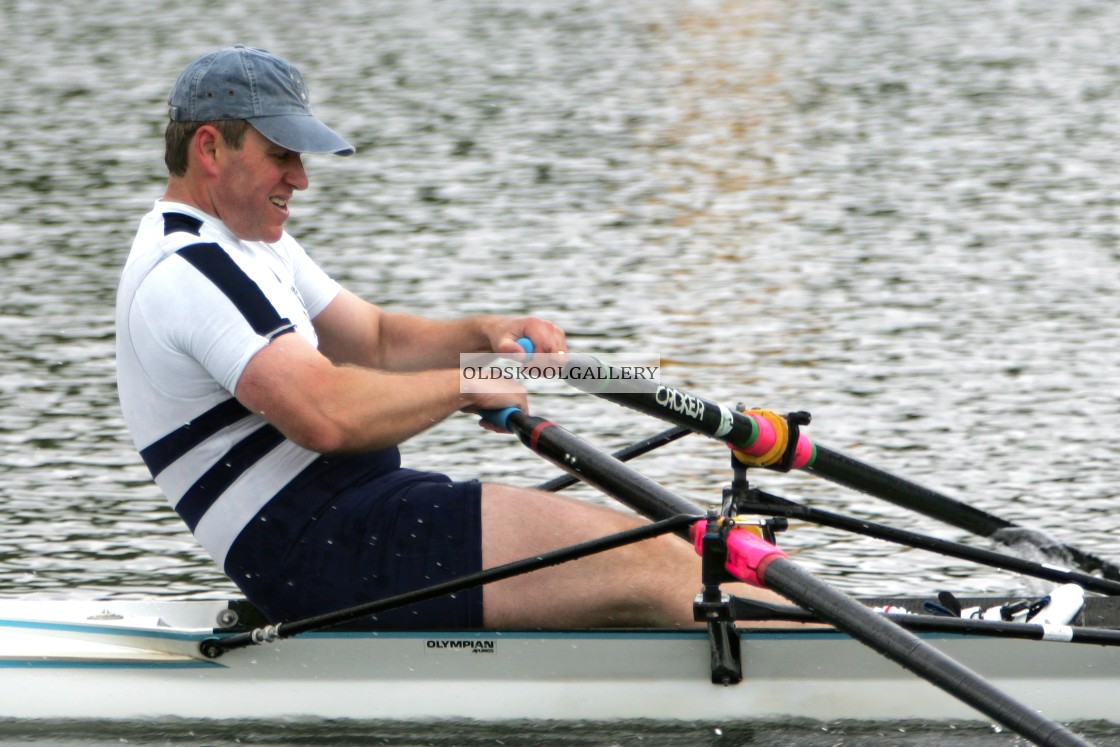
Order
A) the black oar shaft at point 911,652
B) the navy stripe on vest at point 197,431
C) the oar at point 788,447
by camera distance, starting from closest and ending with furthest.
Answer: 1. the black oar shaft at point 911,652
2. the navy stripe on vest at point 197,431
3. the oar at point 788,447

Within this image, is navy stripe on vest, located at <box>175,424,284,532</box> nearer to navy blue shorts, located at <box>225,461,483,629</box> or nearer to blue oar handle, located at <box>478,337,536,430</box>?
navy blue shorts, located at <box>225,461,483,629</box>

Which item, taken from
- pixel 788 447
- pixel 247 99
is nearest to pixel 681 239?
pixel 788 447

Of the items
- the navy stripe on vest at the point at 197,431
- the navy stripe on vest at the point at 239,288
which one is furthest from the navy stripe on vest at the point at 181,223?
the navy stripe on vest at the point at 197,431

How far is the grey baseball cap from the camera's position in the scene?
14.5 feet

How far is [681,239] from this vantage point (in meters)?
12.3

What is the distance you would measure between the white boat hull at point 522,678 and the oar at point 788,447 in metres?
0.62

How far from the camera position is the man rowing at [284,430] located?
13.9ft

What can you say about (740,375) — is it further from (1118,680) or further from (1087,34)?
(1087,34)

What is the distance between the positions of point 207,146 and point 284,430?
0.80m

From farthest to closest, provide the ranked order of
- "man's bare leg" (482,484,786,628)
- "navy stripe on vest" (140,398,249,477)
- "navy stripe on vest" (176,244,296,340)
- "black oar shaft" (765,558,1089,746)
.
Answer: "man's bare leg" (482,484,786,628) → "navy stripe on vest" (140,398,249,477) → "navy stripe on vest" (176,244,296,340) → "black oar shaft" (765,558,1089,746)

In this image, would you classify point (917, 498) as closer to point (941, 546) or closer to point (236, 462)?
point (941, 546)

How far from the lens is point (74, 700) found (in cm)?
469

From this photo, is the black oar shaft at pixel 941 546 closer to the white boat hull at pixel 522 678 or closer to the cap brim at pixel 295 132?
the white boat hull at pixel 522 678

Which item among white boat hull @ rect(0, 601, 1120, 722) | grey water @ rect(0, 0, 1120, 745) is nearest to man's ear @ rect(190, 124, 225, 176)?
white boat hull @ rect(0, 601, 1120, 722)
